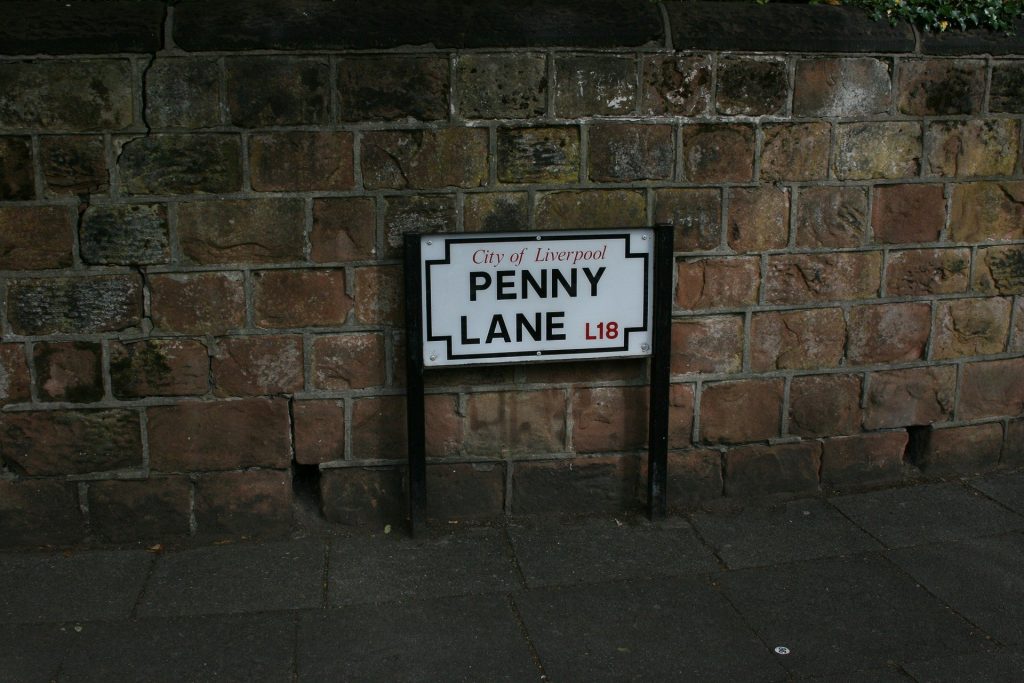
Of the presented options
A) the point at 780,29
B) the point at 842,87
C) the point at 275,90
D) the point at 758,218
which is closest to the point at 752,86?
the point at 780,29

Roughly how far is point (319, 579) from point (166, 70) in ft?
6.84

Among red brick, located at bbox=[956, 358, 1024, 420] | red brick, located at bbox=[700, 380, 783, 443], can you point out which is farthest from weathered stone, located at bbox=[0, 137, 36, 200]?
red brick, located at bbox=[956, 358, 1024, 420]

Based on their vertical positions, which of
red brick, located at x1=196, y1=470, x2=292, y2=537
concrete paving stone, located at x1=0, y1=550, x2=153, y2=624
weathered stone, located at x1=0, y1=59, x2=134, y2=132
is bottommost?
concrete paving stone, located at x1=0, y1=550, x2=153, y2=624

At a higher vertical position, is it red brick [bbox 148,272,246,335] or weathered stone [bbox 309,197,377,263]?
weathered stone [bbox 309,197,377,263]

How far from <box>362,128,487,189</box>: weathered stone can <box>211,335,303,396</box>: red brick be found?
0.77m

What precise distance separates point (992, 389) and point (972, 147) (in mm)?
1219

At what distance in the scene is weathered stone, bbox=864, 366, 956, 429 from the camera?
16.4 ft

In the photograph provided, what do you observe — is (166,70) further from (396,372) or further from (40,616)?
(40,616)

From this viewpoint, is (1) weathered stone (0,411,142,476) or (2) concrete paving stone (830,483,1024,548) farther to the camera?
(2) concrete paving stone (830,483,1024,548)

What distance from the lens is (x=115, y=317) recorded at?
14.0 feet

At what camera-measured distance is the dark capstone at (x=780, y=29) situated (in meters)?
4.45

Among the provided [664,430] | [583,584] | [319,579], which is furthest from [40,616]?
[664,430]

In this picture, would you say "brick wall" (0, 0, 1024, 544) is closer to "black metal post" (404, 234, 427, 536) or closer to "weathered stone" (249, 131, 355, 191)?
"weathered stone" (249, 131, 355, 191)

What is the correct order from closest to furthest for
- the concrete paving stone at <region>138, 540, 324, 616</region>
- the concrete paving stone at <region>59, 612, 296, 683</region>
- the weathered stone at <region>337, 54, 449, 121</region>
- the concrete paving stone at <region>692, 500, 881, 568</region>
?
the concrete paving stone at <region>59, 612, 296, 683</region> < the concrete paving stone at <region>138, 540, 324, 616</region> < the weathered stone at <region>337, 54, 449, 121</region> < the concrete paving stone at <region>692, 500, 881, 568</region>
